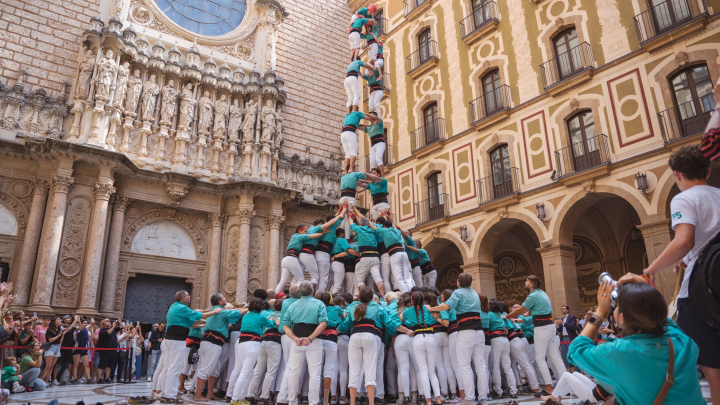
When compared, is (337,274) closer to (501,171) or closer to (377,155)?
(377,155)

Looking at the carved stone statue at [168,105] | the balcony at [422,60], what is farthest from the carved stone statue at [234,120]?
the balcony at [422,60]

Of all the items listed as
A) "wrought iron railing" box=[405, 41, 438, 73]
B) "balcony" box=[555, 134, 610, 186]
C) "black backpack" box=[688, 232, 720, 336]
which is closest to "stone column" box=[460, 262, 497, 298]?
"balcony" box=[555, 134, 610, 186]

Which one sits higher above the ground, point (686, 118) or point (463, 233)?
point (686, 118)

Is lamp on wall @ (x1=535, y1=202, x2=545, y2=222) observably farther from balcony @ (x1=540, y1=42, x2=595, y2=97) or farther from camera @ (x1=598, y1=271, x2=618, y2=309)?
camera @ (x1=598, y1=271, x2=618, y2=309)

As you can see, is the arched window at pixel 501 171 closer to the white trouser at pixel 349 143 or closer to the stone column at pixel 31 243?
the white trouser at pixel 349 143

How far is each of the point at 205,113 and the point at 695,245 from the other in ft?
59.7

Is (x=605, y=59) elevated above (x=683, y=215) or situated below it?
above

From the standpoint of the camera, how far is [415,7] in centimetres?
2198

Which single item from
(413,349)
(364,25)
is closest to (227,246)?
(364,25)

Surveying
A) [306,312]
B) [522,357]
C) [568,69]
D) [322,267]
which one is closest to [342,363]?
[306,312]

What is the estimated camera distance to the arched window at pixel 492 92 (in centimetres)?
1769

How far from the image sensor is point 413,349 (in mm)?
6977

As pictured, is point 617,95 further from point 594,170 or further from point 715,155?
point 715,155

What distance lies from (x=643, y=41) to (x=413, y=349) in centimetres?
1185
